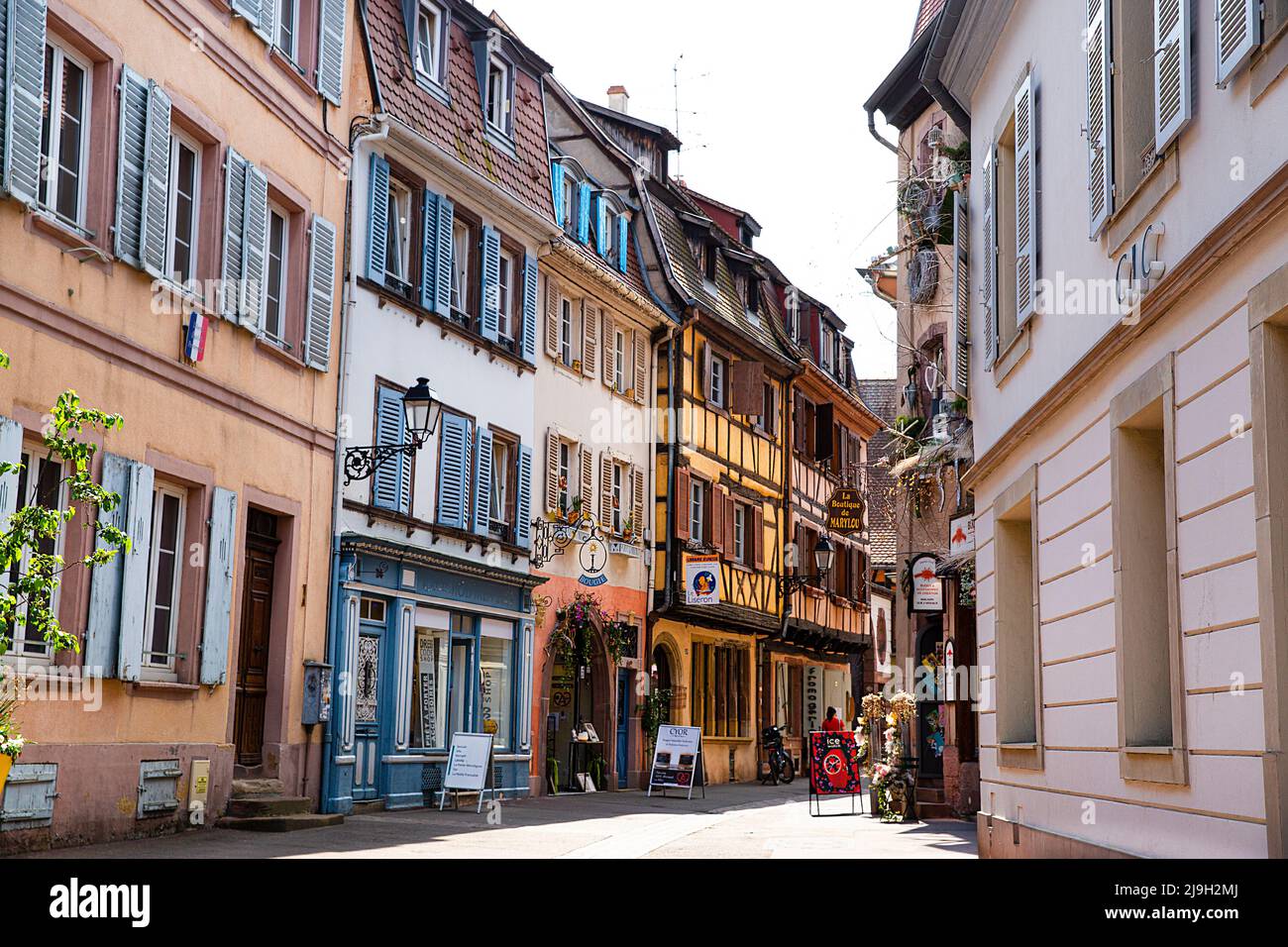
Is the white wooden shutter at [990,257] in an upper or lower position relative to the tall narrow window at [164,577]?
upper

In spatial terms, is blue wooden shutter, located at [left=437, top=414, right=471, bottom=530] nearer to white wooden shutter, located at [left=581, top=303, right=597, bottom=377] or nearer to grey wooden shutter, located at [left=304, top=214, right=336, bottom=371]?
grey wooden shutter, located at [left=304, top=214, right=336, bottom=371]

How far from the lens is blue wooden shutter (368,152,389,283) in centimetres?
1989

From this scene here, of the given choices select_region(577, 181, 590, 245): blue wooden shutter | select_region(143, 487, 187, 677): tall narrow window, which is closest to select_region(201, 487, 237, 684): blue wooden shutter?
select_region(143, 487, 187, 677): tall narrow window

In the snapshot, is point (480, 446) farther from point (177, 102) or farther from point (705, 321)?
point (705, 321)

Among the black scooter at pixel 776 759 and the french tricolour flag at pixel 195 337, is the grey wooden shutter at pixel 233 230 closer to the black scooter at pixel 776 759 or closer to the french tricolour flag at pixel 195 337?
the french tricolour flag at pixel 195 337

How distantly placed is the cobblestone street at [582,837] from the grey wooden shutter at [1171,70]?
765 cm

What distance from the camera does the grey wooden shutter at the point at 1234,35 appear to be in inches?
276

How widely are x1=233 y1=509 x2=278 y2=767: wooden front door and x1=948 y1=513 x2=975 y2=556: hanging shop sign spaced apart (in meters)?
7.31

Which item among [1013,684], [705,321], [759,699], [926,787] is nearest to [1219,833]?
[1013,684]

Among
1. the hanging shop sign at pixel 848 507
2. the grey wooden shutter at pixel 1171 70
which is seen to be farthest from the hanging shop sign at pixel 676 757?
the grey wooden shutter at pixel 1171 70

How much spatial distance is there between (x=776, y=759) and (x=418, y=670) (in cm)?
1621

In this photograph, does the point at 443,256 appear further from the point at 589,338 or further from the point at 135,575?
the point at 135,575

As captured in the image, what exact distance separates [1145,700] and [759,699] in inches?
1188
